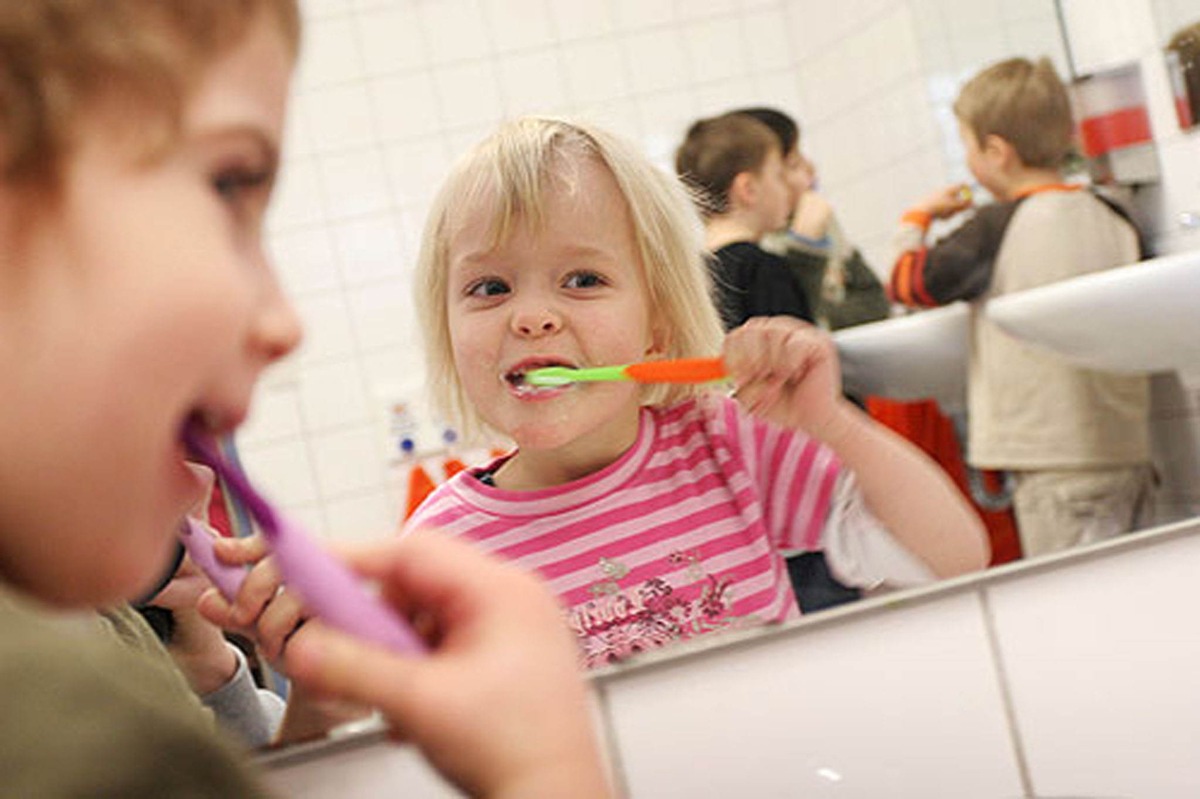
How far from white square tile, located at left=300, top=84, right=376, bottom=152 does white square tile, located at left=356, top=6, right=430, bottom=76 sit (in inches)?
0.6

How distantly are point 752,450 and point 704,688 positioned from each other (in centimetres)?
13

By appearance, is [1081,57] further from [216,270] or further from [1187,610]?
[216,270]

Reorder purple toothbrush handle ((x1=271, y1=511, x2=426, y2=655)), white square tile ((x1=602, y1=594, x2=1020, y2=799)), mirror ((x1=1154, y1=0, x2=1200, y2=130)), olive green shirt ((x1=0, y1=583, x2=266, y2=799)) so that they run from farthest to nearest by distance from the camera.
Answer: mirror ((x1=1154, y1=0, x2=1200, y2=130)) → white square tile ((x1=602, y1=594, x2=1020, y2=799)) → purple toothbrush handle ((x1=271, y1=511, x2=426, y2=655)) → olive green shirt ((x1=0, y1=583, x2=266, y2=799))

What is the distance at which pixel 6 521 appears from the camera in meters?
0.34

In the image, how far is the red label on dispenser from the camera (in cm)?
75

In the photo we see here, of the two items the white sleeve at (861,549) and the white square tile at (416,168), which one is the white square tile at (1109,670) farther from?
the white square tile at (416,168)

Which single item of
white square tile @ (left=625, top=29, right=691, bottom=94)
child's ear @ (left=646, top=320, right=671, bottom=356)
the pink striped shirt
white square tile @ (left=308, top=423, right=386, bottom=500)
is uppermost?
white square tile @ (left=625, top=29, right=691, bottom=94)

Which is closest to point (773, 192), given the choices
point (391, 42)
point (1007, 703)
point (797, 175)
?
point (797, 175)

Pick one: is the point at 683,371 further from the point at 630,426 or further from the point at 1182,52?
the point at 1182,52

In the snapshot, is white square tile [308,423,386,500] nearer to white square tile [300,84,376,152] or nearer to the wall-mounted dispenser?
white square tile [300,84,376,152]

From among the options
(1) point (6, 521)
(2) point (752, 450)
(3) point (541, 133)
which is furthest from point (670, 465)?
(1) point (6, 521)

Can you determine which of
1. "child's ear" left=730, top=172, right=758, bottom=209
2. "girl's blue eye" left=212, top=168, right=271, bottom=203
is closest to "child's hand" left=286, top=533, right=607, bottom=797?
"girl's blue eye" left=212, top=168, right=271, bottom=203

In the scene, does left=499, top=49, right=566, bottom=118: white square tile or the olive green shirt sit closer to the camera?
the olive green shirt

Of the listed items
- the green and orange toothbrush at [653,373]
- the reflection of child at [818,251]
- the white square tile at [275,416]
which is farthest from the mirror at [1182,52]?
the white square tile at [275,416]
